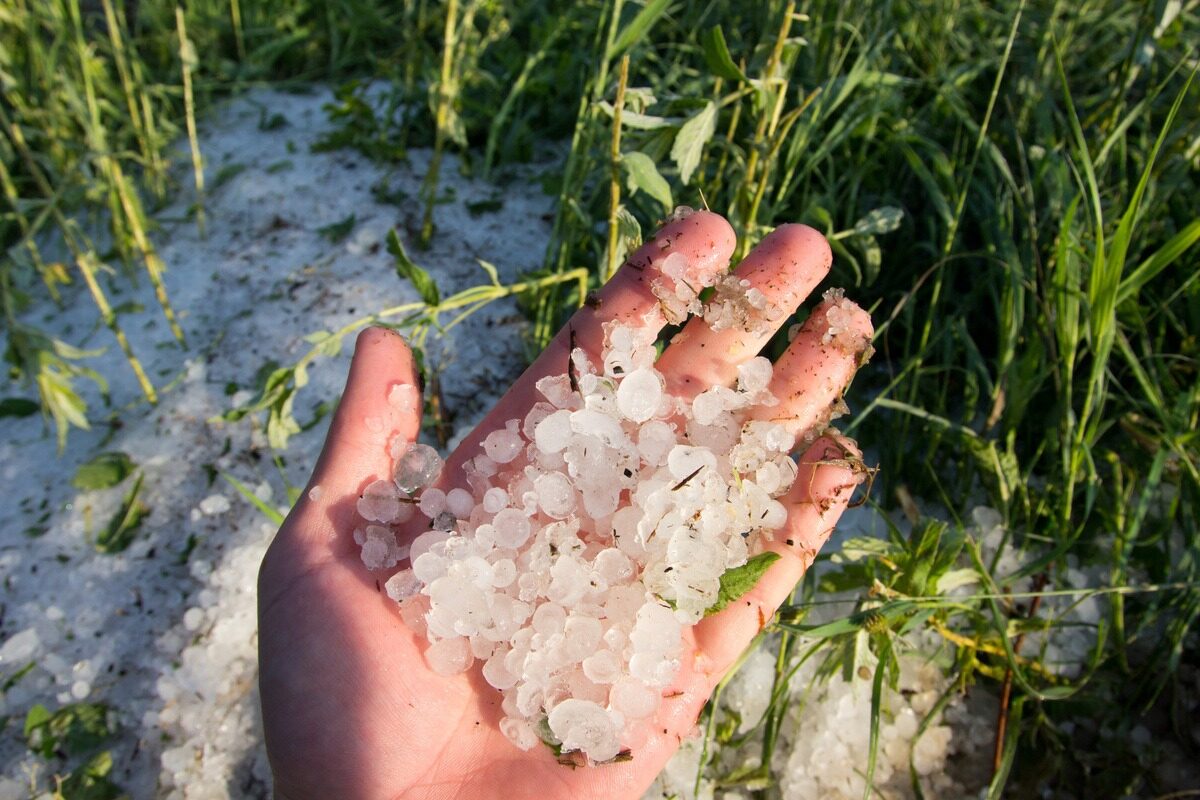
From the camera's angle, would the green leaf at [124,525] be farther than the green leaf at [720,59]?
Yes

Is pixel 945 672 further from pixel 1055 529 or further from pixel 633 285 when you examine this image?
pixel 633 285

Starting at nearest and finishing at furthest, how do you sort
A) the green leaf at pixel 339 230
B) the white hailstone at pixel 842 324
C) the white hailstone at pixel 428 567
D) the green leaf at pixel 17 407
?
the white hailstone at pixel 428 567
the white hailstone at pixel 842 324
the green leaf at pixel 17 407
the green leaf at pixel 339 230

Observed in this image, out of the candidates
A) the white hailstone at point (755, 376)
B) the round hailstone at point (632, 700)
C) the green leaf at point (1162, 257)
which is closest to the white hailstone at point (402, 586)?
the round hailstone at point (632, 700)

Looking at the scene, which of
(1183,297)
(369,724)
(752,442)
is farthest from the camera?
(1183,297)

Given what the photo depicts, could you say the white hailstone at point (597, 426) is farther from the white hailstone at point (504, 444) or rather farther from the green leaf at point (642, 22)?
the green leaf at point (642, 22)

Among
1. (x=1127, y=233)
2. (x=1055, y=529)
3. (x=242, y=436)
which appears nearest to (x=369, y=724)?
(x=242, y=436)

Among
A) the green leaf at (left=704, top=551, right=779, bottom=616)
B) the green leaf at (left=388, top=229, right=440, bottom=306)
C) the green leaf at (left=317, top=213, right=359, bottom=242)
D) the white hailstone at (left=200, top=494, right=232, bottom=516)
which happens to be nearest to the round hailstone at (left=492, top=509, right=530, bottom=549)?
the green leaf at (left=704, top=551, right=779, bottom=616)

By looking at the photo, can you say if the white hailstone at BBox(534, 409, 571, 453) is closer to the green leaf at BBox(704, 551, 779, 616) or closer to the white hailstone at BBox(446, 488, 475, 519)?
the white hailstone at BBox(446, 488, 475, 519)
